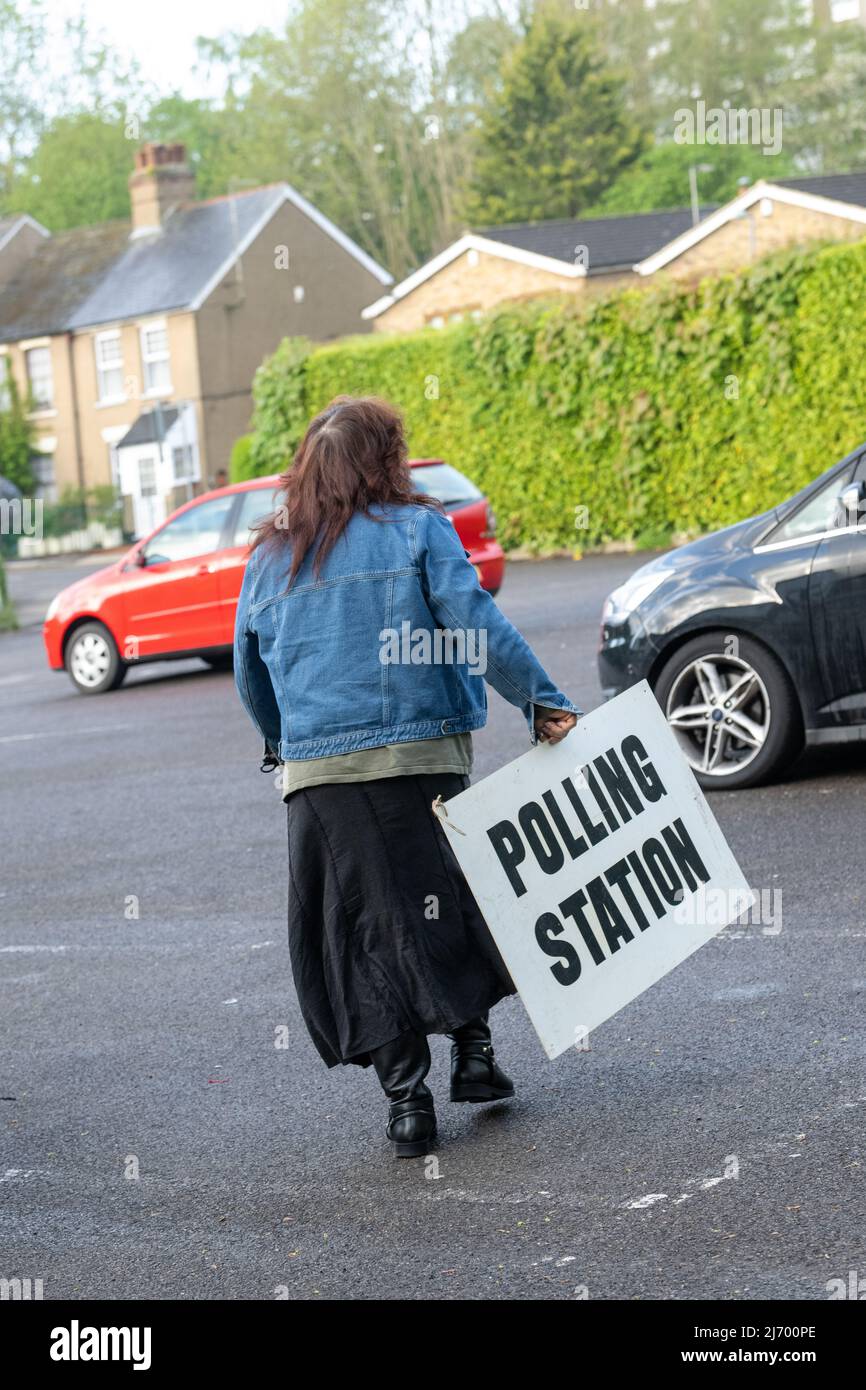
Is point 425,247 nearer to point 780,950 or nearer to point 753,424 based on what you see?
point 753,424

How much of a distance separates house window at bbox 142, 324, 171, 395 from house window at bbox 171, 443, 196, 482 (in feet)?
8.38

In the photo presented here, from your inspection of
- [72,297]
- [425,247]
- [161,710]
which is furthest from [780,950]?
[425,247]

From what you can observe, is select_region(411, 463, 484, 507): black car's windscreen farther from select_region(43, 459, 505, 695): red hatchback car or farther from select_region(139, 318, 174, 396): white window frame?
select_region(139, 318, 174, 396): white window frame

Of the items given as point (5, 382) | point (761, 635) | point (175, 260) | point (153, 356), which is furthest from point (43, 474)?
point (761, 635)

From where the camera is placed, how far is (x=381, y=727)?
15.4 ft

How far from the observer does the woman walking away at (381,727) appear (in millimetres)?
4699

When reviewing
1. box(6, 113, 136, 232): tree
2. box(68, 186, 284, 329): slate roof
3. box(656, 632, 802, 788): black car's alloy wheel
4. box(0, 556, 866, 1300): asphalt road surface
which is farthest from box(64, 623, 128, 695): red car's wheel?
box(6, 113, 136, 232): tree

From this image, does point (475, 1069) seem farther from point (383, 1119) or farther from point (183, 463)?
point (183, 463)

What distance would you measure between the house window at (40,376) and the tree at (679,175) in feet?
60.7

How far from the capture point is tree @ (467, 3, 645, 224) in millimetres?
60375

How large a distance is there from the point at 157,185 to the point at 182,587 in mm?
42758

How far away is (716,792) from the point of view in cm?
915

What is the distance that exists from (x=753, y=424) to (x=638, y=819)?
2021 centimetres

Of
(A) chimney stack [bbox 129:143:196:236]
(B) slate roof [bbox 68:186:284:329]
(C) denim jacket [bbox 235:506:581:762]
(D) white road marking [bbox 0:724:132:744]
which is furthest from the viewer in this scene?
(A) chimney stack [bbox 129:143:196:236]
